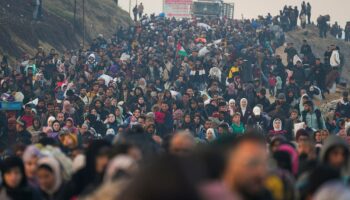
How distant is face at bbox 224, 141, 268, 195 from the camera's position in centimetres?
456

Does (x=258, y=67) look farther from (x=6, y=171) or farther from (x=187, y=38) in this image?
(x=6, y=171)

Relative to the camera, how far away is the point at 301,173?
6801 mm

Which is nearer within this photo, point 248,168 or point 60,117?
point 248,168

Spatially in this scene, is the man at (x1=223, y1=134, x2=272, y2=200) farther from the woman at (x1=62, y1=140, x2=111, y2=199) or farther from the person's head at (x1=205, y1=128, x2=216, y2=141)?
the person's head at (x1=205, y1=128, x2=216, y2=141)

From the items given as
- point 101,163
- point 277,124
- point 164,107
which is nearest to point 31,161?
point 101,163

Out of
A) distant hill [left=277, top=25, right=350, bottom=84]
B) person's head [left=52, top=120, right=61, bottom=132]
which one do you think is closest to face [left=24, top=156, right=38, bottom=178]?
person's head [left=52, top=120, right=61, bottom=132]

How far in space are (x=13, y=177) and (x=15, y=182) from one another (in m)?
0.05

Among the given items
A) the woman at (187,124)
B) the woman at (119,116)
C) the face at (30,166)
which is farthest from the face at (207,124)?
the face at (30,166)

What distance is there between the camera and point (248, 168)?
4.67 metres

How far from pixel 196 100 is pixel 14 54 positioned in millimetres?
20440

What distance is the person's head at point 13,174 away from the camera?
6816mm

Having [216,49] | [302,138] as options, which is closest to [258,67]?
[216,49]

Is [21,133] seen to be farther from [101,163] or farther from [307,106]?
[101,163]

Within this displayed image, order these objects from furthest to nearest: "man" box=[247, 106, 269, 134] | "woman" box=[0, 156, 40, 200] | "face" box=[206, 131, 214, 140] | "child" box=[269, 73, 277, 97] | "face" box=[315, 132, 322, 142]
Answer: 1. "child" box=[269, 73, 277, 97]
2. "man" box=[247, 106, 269, 134]
3. "face" box=[206, 131, 214, 140]
4. "face" box=[315, 132, 322, 142]
5. "woman" box=[0, 156, 40, 200]
